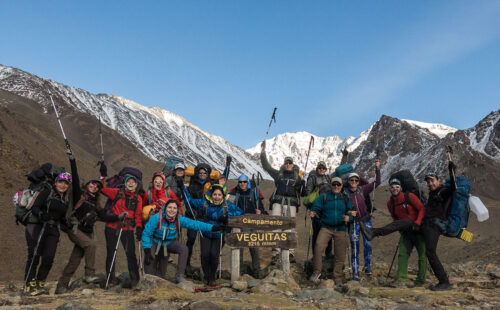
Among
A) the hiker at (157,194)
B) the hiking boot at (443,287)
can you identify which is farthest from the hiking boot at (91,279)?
the hiking boot at (443,287)

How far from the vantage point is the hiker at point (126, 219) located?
8.29 m

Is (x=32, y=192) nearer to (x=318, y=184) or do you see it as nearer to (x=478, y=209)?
(x=318, y=184)

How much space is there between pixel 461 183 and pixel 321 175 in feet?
11.2

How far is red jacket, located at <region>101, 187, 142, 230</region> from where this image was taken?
27.4 ft

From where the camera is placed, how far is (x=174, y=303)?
6.07m

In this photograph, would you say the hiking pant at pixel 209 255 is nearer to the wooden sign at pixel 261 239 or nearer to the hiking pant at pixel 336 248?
the wooden sign at pixel 261 239

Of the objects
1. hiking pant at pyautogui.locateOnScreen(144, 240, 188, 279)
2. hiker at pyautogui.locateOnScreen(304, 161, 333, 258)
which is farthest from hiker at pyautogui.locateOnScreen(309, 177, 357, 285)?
hiking pant at pyautogui.locateOnScreen(144, 240, 188, 279)

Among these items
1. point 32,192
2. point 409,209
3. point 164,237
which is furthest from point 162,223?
point 409,209

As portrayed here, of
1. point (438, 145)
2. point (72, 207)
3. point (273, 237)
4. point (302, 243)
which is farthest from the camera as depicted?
point (438, 145)

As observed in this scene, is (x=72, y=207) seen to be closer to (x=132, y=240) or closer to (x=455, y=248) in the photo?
(x=132, y=240)

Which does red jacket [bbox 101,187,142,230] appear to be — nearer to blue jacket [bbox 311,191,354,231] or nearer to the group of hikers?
the group of hikers

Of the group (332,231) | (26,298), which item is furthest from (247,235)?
(26,298)

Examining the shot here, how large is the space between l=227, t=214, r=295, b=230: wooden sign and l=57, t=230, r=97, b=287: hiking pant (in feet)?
10.2

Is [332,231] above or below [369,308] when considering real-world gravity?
above
